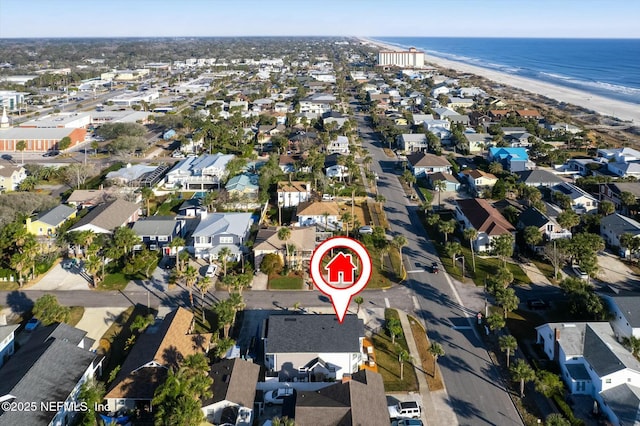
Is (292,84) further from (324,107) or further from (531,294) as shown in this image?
(531,294)

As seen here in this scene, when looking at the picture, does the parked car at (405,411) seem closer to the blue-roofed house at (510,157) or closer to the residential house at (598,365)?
the residential house at (598,365)

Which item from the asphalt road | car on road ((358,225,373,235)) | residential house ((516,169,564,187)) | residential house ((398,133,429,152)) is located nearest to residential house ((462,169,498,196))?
residential house ((516,169,564,187))

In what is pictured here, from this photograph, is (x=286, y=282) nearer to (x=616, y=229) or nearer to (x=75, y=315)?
(x=75, y=315)

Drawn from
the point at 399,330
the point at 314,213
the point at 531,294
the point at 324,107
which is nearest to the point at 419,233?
the point at 314,213

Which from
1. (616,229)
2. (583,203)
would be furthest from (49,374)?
(583,203)

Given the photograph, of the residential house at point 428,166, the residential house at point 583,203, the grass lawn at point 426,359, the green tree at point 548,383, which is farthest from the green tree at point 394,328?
the residential house at point 428,166

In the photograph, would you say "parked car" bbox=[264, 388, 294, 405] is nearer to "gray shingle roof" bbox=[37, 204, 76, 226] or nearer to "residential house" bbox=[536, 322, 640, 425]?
"residential house" bbox=[536, 322, 640, 425]
